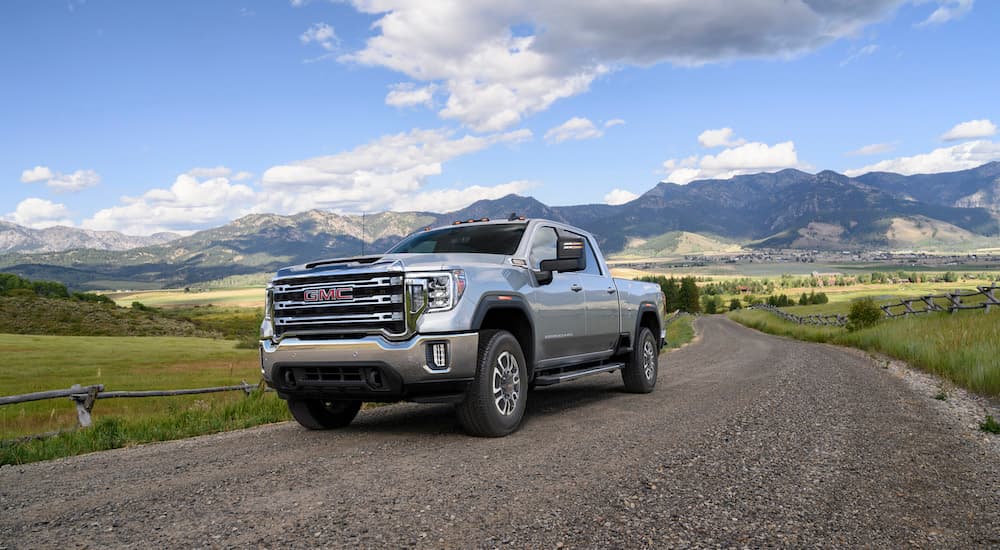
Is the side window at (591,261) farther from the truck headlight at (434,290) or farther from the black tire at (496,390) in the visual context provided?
the truck headlight at (434,290)

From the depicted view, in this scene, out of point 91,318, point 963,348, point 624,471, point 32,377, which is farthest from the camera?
point 91,318

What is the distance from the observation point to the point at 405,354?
6066 mm

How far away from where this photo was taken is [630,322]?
9.84 meters

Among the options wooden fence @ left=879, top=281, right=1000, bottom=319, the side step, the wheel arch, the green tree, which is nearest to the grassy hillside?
the green tree

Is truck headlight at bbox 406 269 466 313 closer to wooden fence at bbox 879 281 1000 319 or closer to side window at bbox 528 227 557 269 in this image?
side window at bbox 528 227 557 269

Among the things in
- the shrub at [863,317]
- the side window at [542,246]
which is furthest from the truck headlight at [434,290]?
the shrub at [863,317]

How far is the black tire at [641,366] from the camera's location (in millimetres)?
9961

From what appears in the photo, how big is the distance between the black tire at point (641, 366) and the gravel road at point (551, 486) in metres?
1.92

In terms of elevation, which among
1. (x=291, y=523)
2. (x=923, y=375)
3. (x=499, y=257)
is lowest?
(x=923, y=375)

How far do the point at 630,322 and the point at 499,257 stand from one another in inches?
128

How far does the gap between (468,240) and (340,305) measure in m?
2.19

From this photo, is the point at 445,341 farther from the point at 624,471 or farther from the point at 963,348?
the point at 963,348

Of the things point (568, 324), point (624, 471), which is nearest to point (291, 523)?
point (624, 471)

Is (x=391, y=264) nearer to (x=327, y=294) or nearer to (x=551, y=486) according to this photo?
(x=327, y=294)
